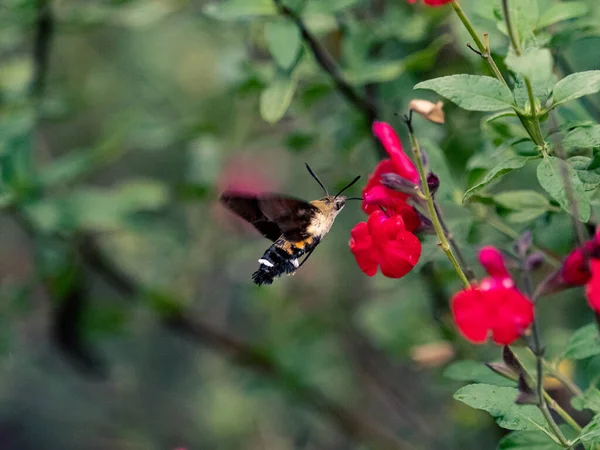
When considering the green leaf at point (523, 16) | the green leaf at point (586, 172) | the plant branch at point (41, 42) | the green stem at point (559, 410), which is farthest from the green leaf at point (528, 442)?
the plant branch at point (41, 42)

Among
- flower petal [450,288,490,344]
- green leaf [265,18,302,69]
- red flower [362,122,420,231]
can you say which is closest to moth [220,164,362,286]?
red flower [362,122,420,231]

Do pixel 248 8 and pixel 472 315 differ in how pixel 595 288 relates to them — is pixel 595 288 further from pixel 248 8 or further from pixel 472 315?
pixel 248 8

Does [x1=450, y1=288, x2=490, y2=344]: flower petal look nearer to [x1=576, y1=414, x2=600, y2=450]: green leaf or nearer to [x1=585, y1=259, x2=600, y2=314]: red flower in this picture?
[x1=585, y1=259, x2=600, y2=314]: red flower

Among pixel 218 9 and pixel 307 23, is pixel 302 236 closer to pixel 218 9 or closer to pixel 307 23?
pixel 218 9

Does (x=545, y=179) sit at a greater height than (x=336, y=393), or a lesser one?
lesser

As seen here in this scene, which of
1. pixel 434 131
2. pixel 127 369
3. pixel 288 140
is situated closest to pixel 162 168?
pixel 127 369

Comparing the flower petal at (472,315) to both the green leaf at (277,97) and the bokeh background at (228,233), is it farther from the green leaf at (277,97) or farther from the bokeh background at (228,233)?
the green leaf at (277,97)

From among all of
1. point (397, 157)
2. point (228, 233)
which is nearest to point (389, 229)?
point (397, 157)
